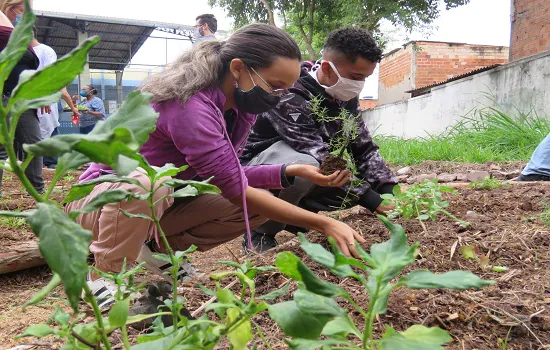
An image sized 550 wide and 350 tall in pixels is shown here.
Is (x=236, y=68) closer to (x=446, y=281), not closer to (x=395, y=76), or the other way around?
(x=446, y=281)

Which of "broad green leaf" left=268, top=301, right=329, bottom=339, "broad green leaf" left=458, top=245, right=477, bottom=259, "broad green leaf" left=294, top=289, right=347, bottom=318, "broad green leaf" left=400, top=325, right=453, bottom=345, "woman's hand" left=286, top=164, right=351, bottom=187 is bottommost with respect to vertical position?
"broad green leaf" left=458, top=245, right=477, bottom=259

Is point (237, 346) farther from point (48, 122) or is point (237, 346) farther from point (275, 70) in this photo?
point (48, 122)

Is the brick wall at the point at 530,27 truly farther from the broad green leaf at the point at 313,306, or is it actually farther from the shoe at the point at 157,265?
the broad green leaf at the point at 313,306

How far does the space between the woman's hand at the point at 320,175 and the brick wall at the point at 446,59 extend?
15.5 meters

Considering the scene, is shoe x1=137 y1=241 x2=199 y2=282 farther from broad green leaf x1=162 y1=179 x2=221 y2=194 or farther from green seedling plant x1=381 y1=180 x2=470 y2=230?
broad green leaf x1=162 y1=179 x2=221 y2=194

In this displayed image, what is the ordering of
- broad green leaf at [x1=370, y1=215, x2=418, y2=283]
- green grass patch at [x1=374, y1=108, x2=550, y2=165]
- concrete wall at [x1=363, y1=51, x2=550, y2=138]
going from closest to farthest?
1. broad green leaf at [x1=370, y1=215, x2=418, y2=283]
2. green grass patch at [x1=374, y1=108, x2=550, y2=165]
3. concrete wall at [x1=363, y1=51, x2=550, y2=138]

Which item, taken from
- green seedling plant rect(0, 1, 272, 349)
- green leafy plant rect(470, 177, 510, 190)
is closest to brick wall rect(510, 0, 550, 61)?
green leafy plant rect(470, 177, 510, 190)

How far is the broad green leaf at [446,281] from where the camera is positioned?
46cm

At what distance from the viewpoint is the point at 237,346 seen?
66 cm

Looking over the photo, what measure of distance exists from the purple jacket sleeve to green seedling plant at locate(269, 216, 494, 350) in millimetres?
1267

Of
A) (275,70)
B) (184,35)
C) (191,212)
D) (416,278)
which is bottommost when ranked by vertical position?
(191,212)

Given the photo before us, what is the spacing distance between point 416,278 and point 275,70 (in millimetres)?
1533

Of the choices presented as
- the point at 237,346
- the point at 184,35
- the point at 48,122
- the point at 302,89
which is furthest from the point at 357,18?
the point at 237,346

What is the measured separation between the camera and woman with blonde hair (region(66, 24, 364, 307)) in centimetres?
179
